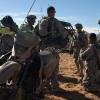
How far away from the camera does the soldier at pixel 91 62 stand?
9.58m

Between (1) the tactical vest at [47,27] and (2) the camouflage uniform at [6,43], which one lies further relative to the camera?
(2) the camouflage uniform at [6,43]

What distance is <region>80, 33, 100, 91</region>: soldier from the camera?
31.4ft

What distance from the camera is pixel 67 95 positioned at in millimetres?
9195

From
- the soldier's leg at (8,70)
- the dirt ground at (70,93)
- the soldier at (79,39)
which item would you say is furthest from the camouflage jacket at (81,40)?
the soldier's leg at (8,70)

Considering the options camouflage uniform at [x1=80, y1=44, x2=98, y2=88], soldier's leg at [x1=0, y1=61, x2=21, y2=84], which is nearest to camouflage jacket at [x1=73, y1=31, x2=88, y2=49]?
camouflage uniform at [x1=80, y1=44, x2=98, y2=88]

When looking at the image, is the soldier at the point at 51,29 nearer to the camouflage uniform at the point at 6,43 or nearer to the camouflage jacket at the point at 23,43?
the camouflage uniform at the point at 6,43

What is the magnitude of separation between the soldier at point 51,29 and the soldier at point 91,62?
→ 1259 mm

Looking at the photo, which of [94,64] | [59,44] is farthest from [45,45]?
[94,64]

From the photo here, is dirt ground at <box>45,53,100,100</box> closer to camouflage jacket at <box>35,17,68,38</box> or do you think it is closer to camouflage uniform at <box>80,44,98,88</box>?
camouflage uniform at <box>80,44,98,88</box>

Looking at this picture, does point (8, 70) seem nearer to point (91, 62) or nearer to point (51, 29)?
point (51, 29)

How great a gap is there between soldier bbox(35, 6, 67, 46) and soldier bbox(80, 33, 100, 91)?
1259 mm

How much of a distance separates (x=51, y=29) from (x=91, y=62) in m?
1.62

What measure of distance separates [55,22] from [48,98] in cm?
169

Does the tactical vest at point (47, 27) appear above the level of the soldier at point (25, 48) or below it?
above
